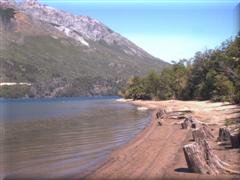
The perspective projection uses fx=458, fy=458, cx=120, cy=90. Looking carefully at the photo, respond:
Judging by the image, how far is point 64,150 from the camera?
29.3 metres

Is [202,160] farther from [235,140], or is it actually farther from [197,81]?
[197,81]

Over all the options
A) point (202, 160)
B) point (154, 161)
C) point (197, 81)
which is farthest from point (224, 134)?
point (197, 81)

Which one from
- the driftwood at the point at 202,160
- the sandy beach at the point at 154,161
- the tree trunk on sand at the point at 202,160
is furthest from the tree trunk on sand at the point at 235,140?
the tree trunk on sand at the point at 202,160

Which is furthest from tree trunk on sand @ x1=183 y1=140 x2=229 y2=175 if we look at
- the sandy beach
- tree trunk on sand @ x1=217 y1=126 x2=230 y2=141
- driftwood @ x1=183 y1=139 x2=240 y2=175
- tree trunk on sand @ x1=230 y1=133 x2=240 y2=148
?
tree trunk on sand @ x1=217 y1=126 x2=230 y2=141

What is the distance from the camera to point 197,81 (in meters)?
108

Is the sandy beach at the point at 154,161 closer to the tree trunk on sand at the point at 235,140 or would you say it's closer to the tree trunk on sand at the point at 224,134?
the tree trunk on sand at the point at 235,140

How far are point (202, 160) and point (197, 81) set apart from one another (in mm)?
91147

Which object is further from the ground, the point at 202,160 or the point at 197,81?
the point at 197,81

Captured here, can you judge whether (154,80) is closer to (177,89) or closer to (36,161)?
(177,89)

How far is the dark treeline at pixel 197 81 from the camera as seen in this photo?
255 ft

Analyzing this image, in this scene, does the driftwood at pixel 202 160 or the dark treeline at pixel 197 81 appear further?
the dark treeline at pixel 197 81

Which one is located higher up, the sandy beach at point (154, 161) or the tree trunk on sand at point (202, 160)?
the tree trunk on sand at point (202, 160)

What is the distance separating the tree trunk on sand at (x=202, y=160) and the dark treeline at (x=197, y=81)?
39.3m

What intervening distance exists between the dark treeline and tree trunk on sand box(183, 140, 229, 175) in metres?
39.3
